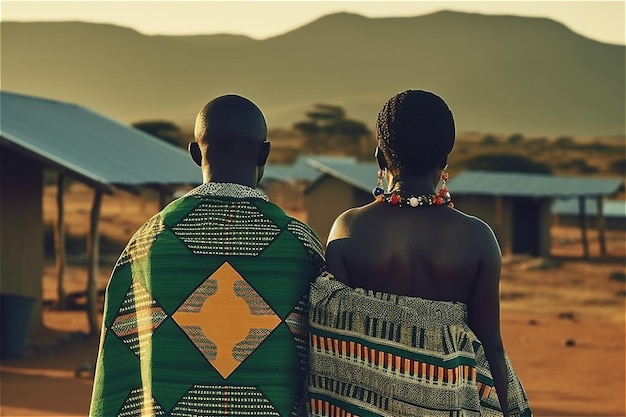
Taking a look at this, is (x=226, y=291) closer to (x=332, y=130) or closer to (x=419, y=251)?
(x=419, y=251)

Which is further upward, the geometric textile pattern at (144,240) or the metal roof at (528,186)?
the geometric textile pattern at (144,240)

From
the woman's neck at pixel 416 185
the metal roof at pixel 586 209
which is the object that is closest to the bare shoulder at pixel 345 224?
the woman's neck at pixel 416 185

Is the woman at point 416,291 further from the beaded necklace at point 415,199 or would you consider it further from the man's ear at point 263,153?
the man's ear at point 263,153

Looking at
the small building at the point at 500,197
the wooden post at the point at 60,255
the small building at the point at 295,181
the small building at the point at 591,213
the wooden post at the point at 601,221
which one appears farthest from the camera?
the small building at the point at 295,181

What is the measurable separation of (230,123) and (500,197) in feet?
82.2

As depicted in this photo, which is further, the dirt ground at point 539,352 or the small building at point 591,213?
the small building at point 591,213

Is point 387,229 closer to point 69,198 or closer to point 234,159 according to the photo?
point 234,159

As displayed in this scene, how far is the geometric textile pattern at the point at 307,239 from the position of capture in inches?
129

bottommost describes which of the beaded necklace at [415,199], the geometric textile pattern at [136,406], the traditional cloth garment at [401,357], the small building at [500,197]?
the small building at [500,197]

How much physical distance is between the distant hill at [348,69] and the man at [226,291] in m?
142

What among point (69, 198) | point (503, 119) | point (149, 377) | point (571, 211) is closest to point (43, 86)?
point (503, 119)

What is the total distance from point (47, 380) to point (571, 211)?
31.9 m

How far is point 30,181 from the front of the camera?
1345cm

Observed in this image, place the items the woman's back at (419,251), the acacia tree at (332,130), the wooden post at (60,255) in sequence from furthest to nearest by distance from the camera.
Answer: the acacia tree at (332,130) < the wooden post at (60,255) < the woman's back at (419,251)
